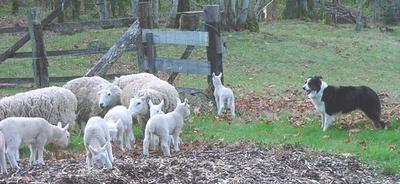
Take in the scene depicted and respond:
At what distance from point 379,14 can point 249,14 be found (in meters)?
16.7

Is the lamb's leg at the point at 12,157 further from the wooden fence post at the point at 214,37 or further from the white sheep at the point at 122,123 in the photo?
the wooden fence post at the point at 214,37

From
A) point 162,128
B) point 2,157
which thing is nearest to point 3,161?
point 2,157

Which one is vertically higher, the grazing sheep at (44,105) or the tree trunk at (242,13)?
the tree trunk at (242,13)

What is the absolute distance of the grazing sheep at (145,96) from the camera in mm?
10766

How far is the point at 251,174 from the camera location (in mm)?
7988

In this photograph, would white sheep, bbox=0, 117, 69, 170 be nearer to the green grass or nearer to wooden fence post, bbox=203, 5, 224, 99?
the green grass

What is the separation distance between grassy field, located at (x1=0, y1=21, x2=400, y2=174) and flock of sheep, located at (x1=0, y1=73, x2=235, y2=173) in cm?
73

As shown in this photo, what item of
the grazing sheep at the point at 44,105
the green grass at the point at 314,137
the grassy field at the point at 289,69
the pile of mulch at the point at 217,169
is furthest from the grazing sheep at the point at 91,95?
the pile of mulch at the point at 217,169

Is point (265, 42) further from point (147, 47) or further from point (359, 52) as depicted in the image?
point (147, 47)

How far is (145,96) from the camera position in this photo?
11.0m

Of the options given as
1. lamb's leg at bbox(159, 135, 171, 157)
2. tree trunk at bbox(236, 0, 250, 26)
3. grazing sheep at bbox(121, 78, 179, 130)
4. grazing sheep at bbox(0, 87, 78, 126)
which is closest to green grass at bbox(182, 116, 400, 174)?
grazing sheep at bbox(121, 78, 179, 130)

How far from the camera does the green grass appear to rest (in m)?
9.77

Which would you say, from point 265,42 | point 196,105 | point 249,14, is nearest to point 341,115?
point 196,105

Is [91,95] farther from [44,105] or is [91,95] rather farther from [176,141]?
[176,141]
